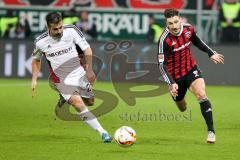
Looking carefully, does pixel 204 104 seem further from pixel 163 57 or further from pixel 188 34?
pixel 188 34

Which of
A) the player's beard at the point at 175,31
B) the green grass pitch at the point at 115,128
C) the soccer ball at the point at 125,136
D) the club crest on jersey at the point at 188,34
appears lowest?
the green grass pitch at the point at 115,128

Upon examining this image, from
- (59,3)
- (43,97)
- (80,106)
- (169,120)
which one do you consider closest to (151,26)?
(59,3)

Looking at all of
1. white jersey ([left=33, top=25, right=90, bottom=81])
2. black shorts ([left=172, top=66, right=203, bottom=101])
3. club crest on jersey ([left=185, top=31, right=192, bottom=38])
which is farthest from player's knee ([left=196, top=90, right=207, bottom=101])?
white jersey ([left=33, top=25, right=90, bottom=81])

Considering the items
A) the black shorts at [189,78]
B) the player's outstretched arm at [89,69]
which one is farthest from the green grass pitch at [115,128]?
the player's outstretched arm at [89,69]

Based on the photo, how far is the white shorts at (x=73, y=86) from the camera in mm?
12482

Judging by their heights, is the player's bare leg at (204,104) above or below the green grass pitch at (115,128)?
above

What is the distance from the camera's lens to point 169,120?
621 inches

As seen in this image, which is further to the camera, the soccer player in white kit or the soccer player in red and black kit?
the soccer player in red and black kit

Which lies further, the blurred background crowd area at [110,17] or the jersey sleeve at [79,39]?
the blurred background crowd area at [110,17]

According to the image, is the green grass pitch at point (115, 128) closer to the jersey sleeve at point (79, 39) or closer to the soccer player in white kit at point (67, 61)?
the soccer player in white kit at point (67, 61)

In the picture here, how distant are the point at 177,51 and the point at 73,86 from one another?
5.91 feet

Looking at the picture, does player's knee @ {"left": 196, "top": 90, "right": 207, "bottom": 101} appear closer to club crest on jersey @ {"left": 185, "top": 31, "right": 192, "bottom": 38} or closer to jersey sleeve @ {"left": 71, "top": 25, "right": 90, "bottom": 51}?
club crest on jersey @ {"left": 185, "top": 31, "right": 192, "bottom": 38}

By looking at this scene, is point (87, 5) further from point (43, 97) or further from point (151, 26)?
point (43, 97)

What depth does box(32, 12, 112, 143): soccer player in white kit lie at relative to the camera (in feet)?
39.8
